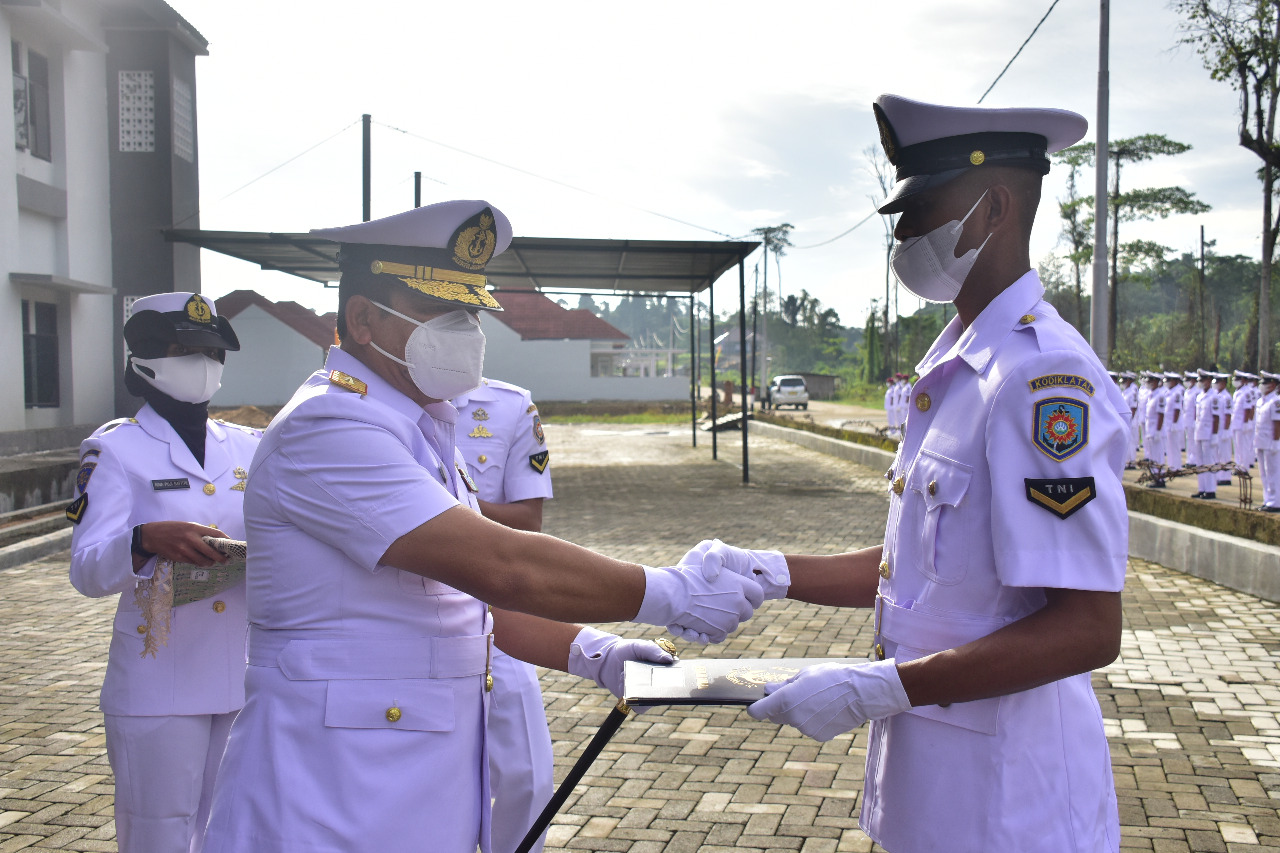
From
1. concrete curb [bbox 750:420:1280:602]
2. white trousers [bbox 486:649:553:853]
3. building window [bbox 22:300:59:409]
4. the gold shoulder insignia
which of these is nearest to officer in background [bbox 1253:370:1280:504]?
concrete curb [bbox 750:420:1280:602]

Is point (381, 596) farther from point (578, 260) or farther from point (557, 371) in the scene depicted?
point (557, 371)

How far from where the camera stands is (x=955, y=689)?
1.67 metres

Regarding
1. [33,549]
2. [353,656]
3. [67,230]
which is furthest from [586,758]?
[67,230]

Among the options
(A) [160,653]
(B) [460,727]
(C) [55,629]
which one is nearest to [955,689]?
(B) [460,727]

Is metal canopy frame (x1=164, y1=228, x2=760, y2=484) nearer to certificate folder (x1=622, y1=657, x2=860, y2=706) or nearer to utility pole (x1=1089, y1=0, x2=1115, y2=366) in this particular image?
utility pole (x1=1089, y1=0, x2=1115, y2=366)

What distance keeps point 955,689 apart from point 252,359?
41.3 meters

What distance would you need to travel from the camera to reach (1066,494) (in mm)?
1573

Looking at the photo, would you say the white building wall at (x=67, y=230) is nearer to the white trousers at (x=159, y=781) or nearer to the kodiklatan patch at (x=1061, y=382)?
the white trousers at (x=159, y=781)

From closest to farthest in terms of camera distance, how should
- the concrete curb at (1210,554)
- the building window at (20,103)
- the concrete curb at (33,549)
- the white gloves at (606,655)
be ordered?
1. the white gloves at (606,655)
2. the concrete curb at (1210,554)
3. the concrete curb at (33,549)
4. the building window at (20,103)

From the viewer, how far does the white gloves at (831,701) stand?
1733 mm

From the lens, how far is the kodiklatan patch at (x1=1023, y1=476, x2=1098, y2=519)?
1570 millimetres

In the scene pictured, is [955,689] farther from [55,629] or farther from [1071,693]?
[55,629]

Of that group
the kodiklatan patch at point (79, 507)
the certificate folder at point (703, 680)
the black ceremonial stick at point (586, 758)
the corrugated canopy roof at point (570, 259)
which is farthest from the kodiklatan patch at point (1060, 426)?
the corrugated canopy roof at point (570, 259)

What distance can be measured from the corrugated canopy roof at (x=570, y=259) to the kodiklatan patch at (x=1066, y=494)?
11.9 meters
